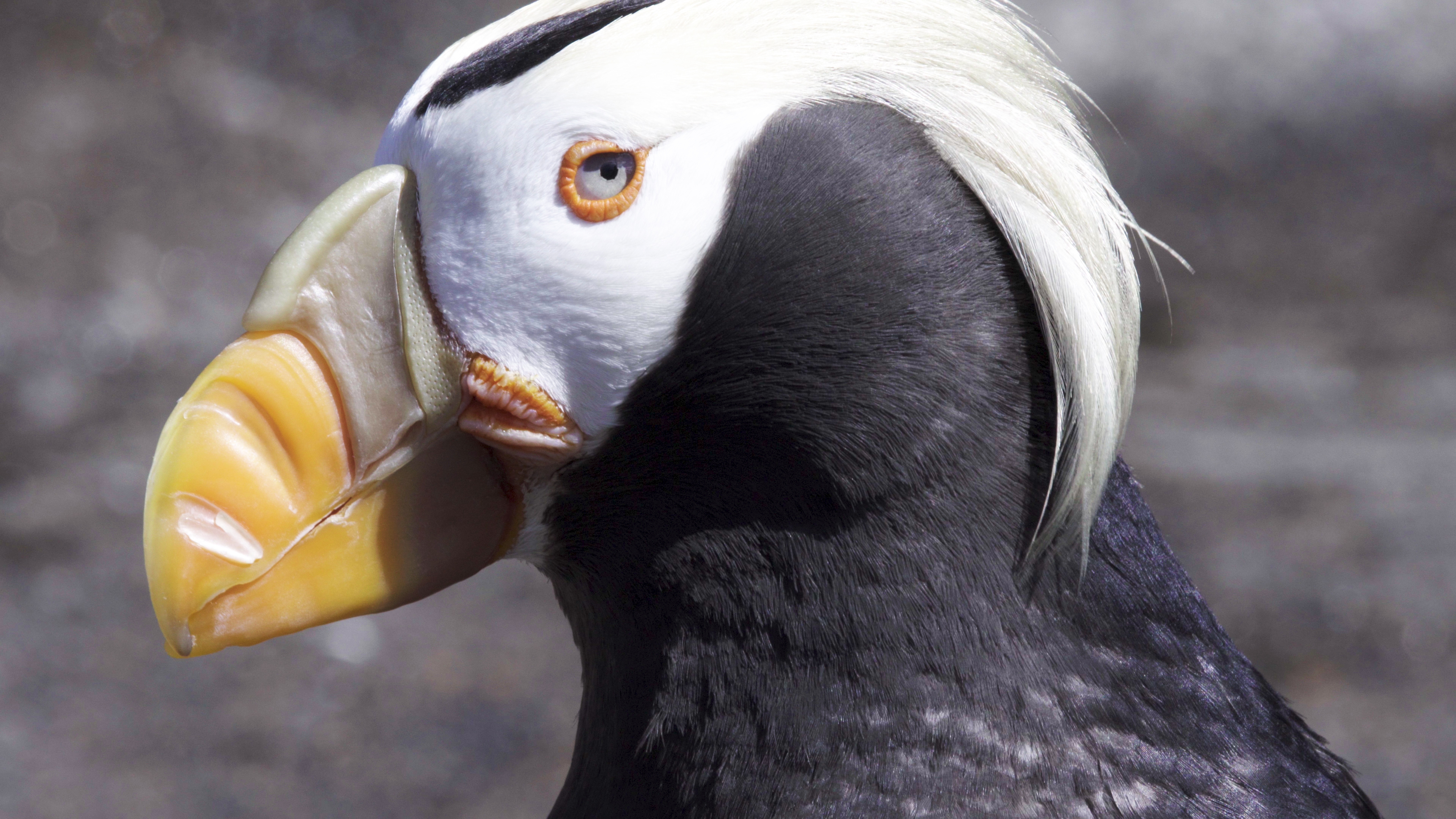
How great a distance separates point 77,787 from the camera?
3.73 metres

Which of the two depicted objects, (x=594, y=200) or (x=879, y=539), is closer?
(x=594, y=200)

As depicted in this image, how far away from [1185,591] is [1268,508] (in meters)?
3.28

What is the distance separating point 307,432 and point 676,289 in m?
0.43

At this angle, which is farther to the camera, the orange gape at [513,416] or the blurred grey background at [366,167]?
the blurred grey background at [366,167]

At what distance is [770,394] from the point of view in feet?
4.68

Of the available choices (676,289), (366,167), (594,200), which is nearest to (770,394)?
(676,289)

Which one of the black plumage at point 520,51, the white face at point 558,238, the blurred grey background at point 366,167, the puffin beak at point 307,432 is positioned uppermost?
the black plumage at point 520,51

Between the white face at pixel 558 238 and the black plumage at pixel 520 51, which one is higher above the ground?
the black plumage at pixel 520 51

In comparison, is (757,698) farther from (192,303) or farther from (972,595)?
(192,303)

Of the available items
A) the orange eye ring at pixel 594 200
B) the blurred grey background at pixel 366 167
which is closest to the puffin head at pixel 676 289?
the orange eye ring at pixel 594 200

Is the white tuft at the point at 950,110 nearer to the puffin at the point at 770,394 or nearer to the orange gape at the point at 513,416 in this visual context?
the puffin at the point at 770,394

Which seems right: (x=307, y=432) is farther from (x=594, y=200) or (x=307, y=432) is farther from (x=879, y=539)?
(x=879, y=539)

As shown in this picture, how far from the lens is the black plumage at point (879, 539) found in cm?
141

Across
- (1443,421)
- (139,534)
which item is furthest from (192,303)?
(1443,421)
